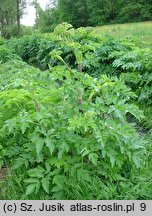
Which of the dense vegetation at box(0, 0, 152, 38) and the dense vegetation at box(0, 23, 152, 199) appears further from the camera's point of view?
the dense vegetation at box(0, 0, 152, 38)

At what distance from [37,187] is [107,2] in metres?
36.8

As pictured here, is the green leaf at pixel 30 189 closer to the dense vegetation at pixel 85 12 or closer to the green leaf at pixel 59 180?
the green leaf at pixel 59 180

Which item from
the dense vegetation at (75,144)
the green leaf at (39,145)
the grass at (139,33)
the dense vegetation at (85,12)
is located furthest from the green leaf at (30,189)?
the dense vegetation at (85,12)

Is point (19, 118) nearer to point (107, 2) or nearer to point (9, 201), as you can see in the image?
point (9, 201)

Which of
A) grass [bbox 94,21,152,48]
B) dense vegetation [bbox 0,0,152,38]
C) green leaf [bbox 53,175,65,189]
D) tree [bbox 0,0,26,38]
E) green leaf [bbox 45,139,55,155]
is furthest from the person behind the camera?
tree [bbox 0,0,26,38]

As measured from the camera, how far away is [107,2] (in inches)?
1451

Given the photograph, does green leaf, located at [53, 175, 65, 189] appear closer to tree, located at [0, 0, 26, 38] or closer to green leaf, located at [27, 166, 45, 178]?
green leaf, located at [27, 166, 45, 178]

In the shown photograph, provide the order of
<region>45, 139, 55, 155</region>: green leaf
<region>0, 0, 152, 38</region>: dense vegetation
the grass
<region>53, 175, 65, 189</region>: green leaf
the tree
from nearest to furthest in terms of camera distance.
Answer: <region>45, 139, 55, 155</region>: green leaf
<region>53, 175, 65, 189</region>: green leaf
the grass
<region>0, 0, 152, 38</region>: dense vegetation
the tree

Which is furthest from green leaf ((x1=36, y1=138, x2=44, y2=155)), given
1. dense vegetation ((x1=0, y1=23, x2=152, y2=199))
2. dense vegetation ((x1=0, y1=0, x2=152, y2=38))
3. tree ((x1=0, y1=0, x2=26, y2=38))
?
tree ((x1=0, y1=0, x2=26, y2=38))

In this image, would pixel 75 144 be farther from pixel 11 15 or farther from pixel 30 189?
pixel 11 15

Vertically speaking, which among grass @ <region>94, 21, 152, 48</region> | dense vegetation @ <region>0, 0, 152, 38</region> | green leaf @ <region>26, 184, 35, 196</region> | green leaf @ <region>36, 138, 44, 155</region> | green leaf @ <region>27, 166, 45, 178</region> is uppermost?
dense vegetation @ <region>0, 0, 152, 38</region>

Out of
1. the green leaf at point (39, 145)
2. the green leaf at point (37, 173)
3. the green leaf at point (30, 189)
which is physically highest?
the green leaf at point (39, 145)

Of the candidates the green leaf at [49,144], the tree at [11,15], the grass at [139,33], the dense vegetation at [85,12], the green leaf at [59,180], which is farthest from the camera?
the tree at [11,15]

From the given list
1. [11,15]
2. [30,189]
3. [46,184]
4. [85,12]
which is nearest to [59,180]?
[46,184]
